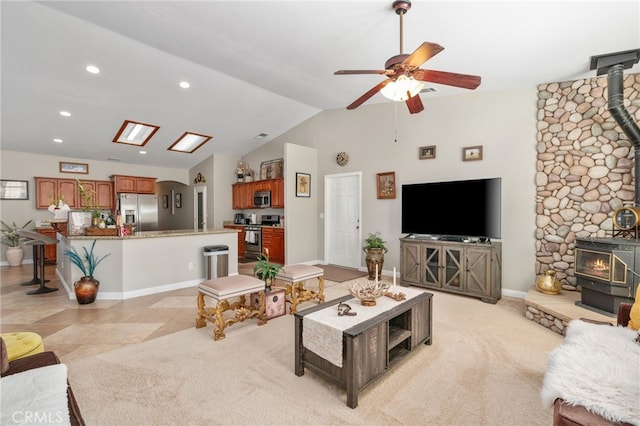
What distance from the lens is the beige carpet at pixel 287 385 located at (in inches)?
69.9

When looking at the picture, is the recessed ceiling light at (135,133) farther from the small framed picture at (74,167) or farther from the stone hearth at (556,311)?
the stone hearth at (556,311)

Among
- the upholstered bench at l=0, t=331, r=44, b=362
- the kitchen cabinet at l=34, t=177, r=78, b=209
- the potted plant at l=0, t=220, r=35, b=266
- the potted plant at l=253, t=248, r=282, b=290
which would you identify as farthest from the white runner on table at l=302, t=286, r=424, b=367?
the potted plant at l=0, t=220, r=35, b=266

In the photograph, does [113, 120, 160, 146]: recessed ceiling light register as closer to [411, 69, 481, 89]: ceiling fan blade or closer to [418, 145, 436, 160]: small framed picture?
[418, 145, 436, 160]: small framed picture

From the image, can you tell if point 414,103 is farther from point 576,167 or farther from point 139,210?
point 139,210

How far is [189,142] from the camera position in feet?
22.7

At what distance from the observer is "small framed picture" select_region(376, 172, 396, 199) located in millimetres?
5234

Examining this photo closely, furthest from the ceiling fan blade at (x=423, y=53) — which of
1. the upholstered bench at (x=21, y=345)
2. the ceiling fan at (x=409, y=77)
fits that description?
the upholstered bench at (x=21, y=345)

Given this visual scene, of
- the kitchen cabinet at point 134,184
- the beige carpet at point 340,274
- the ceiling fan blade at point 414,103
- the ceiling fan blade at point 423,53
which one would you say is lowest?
the beige carpet at point 340,274

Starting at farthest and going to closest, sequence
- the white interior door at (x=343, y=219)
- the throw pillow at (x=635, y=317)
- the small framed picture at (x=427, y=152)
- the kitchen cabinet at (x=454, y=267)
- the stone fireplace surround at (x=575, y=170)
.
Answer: the white interior door at (x=343, y=219)
the small framed picture at (x=427, y=152)
the kitchen cabinet at (x=454, y=267)
the stone fireplace surround at (x=575, y=170)
the throw pillow at (x=635, y=317)

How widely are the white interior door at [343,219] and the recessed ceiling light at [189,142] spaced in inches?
121

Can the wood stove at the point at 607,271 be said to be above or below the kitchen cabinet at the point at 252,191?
below

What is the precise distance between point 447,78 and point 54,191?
831cm

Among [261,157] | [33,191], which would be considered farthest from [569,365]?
[33,191]

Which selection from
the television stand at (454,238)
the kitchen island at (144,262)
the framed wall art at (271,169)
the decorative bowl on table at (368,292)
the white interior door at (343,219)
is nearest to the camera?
the decorative bowl on table at (368,292)
